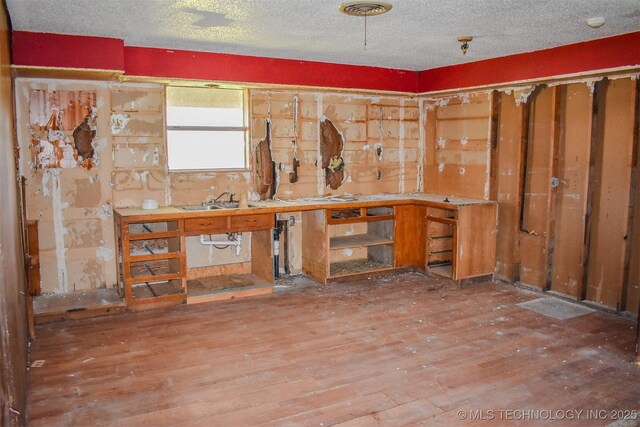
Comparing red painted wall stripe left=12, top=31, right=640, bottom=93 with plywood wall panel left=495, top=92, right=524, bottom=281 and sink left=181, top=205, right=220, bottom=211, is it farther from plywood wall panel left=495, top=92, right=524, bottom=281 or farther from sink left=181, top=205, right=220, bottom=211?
sink left=181, top=205, right=220, bottom=211

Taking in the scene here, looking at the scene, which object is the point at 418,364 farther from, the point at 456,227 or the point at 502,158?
the point at 502,158

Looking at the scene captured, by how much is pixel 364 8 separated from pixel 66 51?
266 cm

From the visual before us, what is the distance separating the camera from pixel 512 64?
17.7 feet

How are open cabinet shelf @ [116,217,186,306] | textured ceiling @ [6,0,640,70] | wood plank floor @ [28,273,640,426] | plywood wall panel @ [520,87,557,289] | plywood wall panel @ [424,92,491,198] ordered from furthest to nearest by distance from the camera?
1. plywood wall panel @ [424,92,491,198]
2. plywood wall panel @ [520,87,557,289]
3. open cabinet shelf @ [116,217,186,306]
4. textured ceiling @ [6,0,640,70]
5. wood plank floor @ [28,273,640,426]

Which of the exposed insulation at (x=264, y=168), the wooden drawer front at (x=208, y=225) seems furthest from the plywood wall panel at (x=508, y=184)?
the wooden drawer front at (x=208, y=225)

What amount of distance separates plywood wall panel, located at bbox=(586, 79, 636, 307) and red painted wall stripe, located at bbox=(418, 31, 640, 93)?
31 cm

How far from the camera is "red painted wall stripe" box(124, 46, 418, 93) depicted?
506 centimetres

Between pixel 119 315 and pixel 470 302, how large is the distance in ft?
11.3

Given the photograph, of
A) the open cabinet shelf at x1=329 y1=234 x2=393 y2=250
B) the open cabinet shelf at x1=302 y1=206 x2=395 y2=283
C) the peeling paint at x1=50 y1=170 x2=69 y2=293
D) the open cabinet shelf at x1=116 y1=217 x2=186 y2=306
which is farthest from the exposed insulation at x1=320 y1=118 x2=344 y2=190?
the peeling paint at x1=50 y1=170 x2=69 y2=293

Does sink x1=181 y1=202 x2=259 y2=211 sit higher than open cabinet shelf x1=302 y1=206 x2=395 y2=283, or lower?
higher

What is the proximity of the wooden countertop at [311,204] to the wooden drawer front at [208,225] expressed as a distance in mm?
74

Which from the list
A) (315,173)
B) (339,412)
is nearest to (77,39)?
(315,173)

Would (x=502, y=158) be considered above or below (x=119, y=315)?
above

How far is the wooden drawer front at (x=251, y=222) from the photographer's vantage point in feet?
17.1
